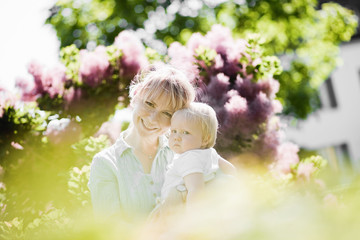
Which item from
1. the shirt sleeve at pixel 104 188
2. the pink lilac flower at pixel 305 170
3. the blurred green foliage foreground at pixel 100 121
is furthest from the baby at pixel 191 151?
the pink lilac flower at pixel 305 170

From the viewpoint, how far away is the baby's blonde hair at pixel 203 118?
2.63 meters

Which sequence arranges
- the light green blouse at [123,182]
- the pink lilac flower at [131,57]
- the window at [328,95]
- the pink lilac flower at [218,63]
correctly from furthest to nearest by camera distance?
the window at [328,95], the pink lilac flower at [131,57], the pink lilac flower at [218,63], the light green blouse at [123,182]

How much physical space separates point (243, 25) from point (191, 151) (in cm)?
991

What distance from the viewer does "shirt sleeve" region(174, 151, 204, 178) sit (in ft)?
8.22

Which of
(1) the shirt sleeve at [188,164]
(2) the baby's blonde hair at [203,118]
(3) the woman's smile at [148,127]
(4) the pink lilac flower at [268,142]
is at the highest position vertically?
(4) the pink lilac flower at [268,142]

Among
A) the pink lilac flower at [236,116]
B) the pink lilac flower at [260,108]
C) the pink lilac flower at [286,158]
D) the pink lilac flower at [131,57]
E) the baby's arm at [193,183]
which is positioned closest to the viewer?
the baby's arm at [193,183]

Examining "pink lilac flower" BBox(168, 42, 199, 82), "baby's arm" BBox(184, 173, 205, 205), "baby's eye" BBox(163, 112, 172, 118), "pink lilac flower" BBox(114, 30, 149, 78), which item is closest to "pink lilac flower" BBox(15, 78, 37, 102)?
"pink lilac flower" BBox(114, 30, 149, 78)

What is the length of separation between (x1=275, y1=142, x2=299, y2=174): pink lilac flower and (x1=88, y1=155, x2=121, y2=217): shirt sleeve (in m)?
1.74

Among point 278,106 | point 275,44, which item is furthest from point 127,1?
point 278,106

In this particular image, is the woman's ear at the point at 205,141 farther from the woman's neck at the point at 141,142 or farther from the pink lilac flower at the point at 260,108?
the pink lilac flower at the point at 260,108

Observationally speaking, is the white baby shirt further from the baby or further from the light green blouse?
the light green blouse

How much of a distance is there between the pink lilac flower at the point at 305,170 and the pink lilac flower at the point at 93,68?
2.19 m

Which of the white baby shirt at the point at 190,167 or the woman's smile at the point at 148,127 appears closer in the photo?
the white baby shirt at the point at 190,167

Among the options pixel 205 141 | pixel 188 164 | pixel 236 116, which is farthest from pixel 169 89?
pixel 236 116
